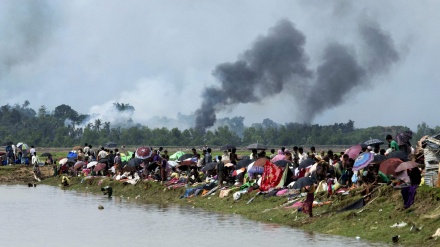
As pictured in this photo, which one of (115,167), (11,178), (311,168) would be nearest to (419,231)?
(311,168)

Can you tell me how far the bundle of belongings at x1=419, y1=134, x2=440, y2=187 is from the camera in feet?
89.8

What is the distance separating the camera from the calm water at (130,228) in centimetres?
2736

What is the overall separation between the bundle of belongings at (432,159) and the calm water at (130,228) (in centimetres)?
338

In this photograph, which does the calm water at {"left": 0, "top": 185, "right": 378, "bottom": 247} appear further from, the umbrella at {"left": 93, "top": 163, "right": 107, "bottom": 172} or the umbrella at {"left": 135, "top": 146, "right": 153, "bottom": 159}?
the umbrella at {"left": 93, "top": 163, "right": 107, "bottom": 172}

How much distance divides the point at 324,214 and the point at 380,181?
2.15 metres

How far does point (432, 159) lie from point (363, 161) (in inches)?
106

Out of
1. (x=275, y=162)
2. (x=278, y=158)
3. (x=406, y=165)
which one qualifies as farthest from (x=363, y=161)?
(x=278, y=158)

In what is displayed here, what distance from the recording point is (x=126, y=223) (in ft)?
109

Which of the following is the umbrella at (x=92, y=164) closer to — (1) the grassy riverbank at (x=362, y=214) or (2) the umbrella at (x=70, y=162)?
(2) the umbrella at (x=70, y=162)

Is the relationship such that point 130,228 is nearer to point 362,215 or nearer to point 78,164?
point 362,215

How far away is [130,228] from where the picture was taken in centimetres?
3167

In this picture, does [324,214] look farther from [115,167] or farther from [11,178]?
[11,178]

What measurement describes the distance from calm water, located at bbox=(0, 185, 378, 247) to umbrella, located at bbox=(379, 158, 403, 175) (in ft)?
10.4

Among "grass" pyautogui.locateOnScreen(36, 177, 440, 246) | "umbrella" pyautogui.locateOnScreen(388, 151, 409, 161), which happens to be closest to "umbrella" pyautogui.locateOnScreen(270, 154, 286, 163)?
"grass" pyautogui.locateOnScreen(36, 177, 440, 246)
